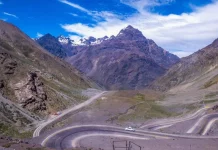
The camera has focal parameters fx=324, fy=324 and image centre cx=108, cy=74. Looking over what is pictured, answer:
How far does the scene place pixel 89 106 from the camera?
11412cm

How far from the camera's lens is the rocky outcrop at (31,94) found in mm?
89562

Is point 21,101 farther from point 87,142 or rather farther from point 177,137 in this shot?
point 177,137

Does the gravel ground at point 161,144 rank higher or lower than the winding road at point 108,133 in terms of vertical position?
lower

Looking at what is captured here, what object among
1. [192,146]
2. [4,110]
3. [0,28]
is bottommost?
[192,146]

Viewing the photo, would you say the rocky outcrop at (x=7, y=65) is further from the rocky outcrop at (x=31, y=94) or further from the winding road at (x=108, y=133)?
the winding road at (x=108, y=133)

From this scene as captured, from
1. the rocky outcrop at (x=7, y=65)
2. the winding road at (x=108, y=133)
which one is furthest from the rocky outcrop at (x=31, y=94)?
the winding road at (x=108, y=133)

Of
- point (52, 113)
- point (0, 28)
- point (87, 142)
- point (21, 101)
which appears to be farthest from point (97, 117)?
point (0, 28)

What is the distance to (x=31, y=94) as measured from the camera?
305 ft

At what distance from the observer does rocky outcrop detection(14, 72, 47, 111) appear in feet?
294

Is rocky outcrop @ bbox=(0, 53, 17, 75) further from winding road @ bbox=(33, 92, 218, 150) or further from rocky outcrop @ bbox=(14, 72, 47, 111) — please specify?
winding road @ bbox=(33, 92, 218, 150)

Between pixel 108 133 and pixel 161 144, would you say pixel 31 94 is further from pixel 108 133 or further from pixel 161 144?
Result: pixel 161 144

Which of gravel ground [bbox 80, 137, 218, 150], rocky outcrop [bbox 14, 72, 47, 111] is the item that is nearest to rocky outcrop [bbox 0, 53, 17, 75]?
rocky outcrop [bbox 14, 72, 47, 111]

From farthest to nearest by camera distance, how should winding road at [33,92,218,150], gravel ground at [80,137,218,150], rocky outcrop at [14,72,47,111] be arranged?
rocky outcrop at [14,72,47,111] < winding road at [33,92,218,150] < gravel ground at [80,137,218,150]

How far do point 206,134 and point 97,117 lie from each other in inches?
1324
